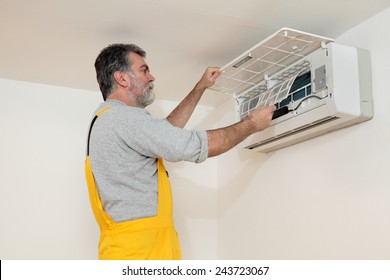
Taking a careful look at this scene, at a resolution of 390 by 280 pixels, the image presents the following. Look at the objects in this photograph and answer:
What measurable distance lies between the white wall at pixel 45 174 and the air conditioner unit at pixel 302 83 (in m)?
0.77

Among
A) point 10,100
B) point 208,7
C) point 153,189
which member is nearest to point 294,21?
point 208,7

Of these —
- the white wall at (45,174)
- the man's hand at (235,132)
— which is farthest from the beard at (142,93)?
the white wall at (45,174)

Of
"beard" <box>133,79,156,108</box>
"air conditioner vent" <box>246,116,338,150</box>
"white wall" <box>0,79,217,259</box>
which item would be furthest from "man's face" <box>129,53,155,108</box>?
"white wall" <box>0,79,217,259</box>

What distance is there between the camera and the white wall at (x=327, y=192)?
1.83 metres

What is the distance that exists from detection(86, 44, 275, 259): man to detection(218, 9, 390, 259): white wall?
42cm

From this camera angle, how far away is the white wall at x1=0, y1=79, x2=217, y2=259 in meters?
2.47

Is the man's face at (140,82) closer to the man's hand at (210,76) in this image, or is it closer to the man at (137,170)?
the man at (137,170)

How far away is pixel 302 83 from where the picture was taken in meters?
2.03

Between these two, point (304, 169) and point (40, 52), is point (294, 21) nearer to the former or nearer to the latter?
point (304, 169)

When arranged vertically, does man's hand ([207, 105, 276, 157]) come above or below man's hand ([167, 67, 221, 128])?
below

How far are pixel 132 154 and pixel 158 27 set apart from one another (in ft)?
1.85

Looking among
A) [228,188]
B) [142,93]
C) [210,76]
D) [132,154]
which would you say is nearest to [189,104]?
[210,76]

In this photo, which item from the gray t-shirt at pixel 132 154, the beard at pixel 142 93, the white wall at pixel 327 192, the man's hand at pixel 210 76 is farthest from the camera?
the man's hand at pixel 210 76

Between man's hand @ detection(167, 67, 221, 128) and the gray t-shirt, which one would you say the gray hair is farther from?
man's hand @ detection(167, 67, 221, 128)
